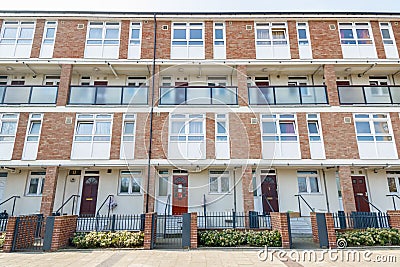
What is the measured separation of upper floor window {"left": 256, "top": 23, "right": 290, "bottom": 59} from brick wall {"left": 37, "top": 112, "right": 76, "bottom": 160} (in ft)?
31.7

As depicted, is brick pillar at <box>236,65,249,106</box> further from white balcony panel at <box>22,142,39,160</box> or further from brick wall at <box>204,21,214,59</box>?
white balcony panel at <box>22,142,39,160</box>

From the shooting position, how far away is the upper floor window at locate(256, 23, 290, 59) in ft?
42.9

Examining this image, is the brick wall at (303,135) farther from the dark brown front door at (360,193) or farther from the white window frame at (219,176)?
the white window frame at (219,176)

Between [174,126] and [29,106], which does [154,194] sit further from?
[29,106]

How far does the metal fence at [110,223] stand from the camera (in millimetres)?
9156

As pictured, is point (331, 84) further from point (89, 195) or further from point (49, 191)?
point (49, 191)

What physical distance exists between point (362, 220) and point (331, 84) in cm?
627

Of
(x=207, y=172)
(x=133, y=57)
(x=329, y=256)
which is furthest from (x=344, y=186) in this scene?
(x=133, y=57)

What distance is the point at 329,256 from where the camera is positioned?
280 inches

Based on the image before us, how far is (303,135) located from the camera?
1192cm

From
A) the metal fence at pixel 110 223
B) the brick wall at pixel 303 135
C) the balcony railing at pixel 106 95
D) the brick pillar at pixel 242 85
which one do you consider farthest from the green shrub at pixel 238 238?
the balcony railing at pixel 106 95

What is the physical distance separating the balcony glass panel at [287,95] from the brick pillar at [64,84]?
9.88 m

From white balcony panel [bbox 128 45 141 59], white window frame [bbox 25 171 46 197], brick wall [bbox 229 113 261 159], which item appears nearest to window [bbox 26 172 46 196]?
white window frame [bbox 25 171 46 197]

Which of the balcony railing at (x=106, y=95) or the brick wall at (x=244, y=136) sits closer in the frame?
the brick wall at (x=244, y=136)
